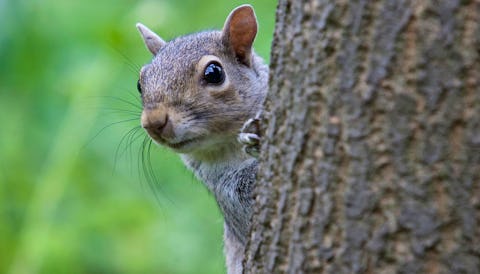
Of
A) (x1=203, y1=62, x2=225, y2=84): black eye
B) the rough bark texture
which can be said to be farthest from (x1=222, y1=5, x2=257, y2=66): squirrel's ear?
the rough bark texture

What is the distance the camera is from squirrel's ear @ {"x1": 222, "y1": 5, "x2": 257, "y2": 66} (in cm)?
334

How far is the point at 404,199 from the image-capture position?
175 centimetres

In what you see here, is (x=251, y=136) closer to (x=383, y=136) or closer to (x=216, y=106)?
(x=216, y=106)

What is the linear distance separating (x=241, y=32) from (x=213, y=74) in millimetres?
241

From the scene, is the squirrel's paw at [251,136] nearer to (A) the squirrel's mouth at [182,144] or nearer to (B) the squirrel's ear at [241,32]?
(A) the squirrel's mouth at [182,144]

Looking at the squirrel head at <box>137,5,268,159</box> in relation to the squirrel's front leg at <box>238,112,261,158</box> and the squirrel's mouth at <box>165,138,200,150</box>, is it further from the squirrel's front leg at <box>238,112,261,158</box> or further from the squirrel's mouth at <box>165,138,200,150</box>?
the squirrel's front leg at <box>238,112,261,158</box>

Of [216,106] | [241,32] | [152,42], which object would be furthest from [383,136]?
[152,42]

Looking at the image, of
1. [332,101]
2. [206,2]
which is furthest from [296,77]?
[206,2]

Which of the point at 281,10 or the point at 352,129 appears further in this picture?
the point at 281,10

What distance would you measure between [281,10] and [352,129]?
1.11 ft

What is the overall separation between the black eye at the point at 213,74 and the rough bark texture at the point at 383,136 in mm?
1313

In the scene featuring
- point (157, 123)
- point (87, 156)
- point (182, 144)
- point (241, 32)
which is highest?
point (241, 32)

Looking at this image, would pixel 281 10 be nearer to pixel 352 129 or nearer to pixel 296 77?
pixel 296 77

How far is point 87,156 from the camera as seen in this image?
16.2ft
